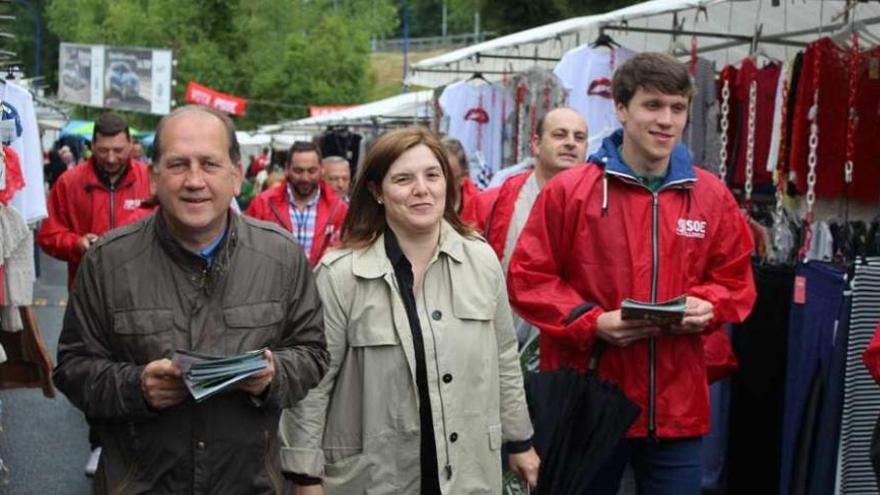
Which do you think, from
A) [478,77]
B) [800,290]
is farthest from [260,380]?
[478,77]

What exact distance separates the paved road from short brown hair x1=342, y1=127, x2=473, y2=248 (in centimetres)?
419

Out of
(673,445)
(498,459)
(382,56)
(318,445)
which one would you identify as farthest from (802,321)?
(382,56)

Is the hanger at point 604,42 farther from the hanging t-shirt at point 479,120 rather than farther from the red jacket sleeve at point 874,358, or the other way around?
the red jacket sleeve at point 874,358

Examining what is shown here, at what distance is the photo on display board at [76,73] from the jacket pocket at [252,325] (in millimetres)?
39478

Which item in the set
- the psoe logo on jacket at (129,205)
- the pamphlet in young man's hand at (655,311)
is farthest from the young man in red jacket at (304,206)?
the pamphlet in young man's hand at (655,311)

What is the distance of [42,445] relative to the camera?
9.10 m

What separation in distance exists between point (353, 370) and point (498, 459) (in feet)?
1.83

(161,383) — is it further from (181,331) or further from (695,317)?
(695,317)

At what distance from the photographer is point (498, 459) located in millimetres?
4188

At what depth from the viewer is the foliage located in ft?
147

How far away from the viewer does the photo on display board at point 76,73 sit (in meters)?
41.2

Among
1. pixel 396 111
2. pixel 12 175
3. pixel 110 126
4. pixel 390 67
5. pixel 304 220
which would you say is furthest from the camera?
pixel 390 67

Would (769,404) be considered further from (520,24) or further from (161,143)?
(520,24)

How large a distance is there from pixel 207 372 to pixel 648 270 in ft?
6.61
